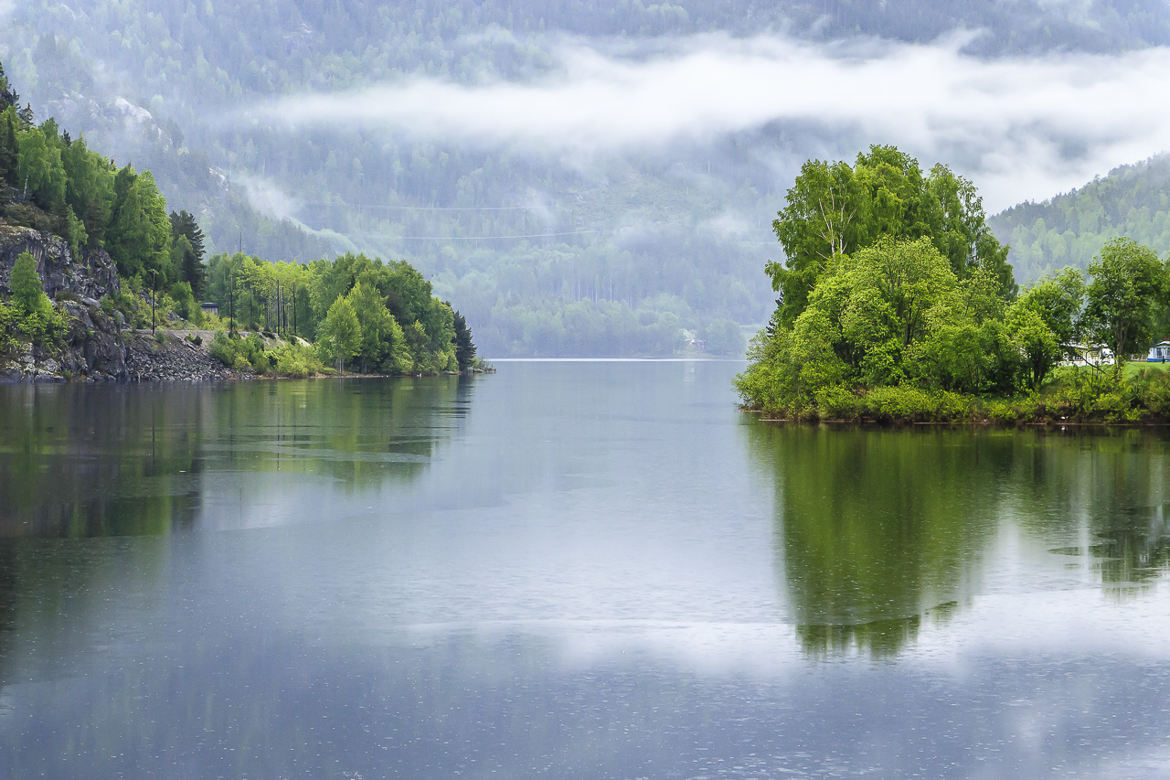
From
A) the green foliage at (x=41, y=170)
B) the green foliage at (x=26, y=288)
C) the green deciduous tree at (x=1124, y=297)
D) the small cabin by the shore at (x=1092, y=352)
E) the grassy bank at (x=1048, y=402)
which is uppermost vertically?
the green foliage at (x=41, y=170)

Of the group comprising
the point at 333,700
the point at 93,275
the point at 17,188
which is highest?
the point at 17,188

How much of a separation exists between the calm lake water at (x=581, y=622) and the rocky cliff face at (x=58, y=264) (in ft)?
428

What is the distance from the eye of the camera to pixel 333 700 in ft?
60.2

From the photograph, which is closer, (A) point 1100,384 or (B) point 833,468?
(B) point 833,468

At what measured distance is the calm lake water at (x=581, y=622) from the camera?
1656 centimetres

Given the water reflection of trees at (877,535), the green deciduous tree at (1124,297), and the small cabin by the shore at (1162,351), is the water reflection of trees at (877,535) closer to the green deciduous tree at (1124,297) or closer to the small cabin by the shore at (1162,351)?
the green deciduous tree at (1124,297)

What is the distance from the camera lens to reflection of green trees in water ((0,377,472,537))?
37594 mm

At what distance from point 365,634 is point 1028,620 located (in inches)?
512

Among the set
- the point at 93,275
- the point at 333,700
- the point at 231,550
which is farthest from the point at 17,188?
the point at 333,700

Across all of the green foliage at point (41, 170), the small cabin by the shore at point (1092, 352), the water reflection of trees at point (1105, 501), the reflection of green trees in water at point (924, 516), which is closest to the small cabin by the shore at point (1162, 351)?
the small cabin by the shore at point (1092, 352)

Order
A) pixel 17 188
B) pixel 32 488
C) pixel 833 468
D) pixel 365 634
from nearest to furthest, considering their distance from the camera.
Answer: pixel 365 634 < pixel 32 488 < pixel 833 468 < pixel 17 188

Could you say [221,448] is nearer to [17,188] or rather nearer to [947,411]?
[947,411]

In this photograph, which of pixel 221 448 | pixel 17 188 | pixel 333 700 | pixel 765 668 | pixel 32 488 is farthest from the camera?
pixel 17 188

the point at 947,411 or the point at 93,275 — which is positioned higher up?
the point at 93,275
